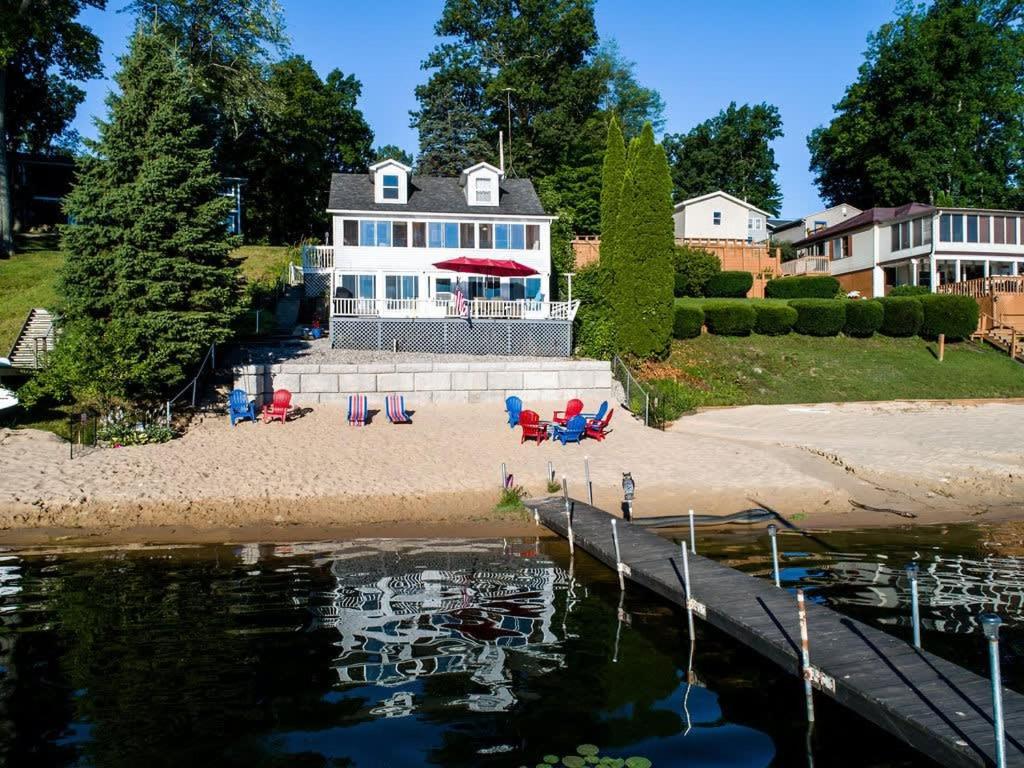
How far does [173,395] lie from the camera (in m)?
22.7

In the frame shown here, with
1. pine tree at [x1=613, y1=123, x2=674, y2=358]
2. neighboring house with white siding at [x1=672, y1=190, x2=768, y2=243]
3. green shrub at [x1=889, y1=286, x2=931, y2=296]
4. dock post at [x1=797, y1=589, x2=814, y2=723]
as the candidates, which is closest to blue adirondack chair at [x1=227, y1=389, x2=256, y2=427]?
pine tree at [x1=613, y1=123, x2=674, y2=358]

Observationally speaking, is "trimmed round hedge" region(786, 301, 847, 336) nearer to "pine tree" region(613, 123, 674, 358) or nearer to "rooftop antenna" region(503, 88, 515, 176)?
"pine tree" region(613, 123, 674, 358)

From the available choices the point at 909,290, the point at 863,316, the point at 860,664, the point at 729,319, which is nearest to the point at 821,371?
the point at 729,319

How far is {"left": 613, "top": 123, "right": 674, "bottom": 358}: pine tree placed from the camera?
3120cm

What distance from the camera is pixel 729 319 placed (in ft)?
116

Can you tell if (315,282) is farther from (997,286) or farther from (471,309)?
(997,286)

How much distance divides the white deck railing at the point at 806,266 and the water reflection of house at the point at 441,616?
143 feet

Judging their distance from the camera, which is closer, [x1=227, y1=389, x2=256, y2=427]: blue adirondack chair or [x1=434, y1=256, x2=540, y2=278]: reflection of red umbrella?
[x1=227, y1=389, x2=256, y2=427]: blue adirondack chair

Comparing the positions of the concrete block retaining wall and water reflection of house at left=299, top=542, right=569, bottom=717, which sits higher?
the concrete block retaining wall

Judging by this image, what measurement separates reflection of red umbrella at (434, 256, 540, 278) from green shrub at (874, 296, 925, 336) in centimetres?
1763

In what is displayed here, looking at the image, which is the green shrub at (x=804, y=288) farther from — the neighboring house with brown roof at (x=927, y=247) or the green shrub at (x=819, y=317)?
the green shrub at (x=819, y=317)

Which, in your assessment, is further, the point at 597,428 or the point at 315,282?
the point at 315,282

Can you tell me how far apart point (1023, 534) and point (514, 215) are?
80.3ft

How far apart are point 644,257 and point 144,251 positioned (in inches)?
714
